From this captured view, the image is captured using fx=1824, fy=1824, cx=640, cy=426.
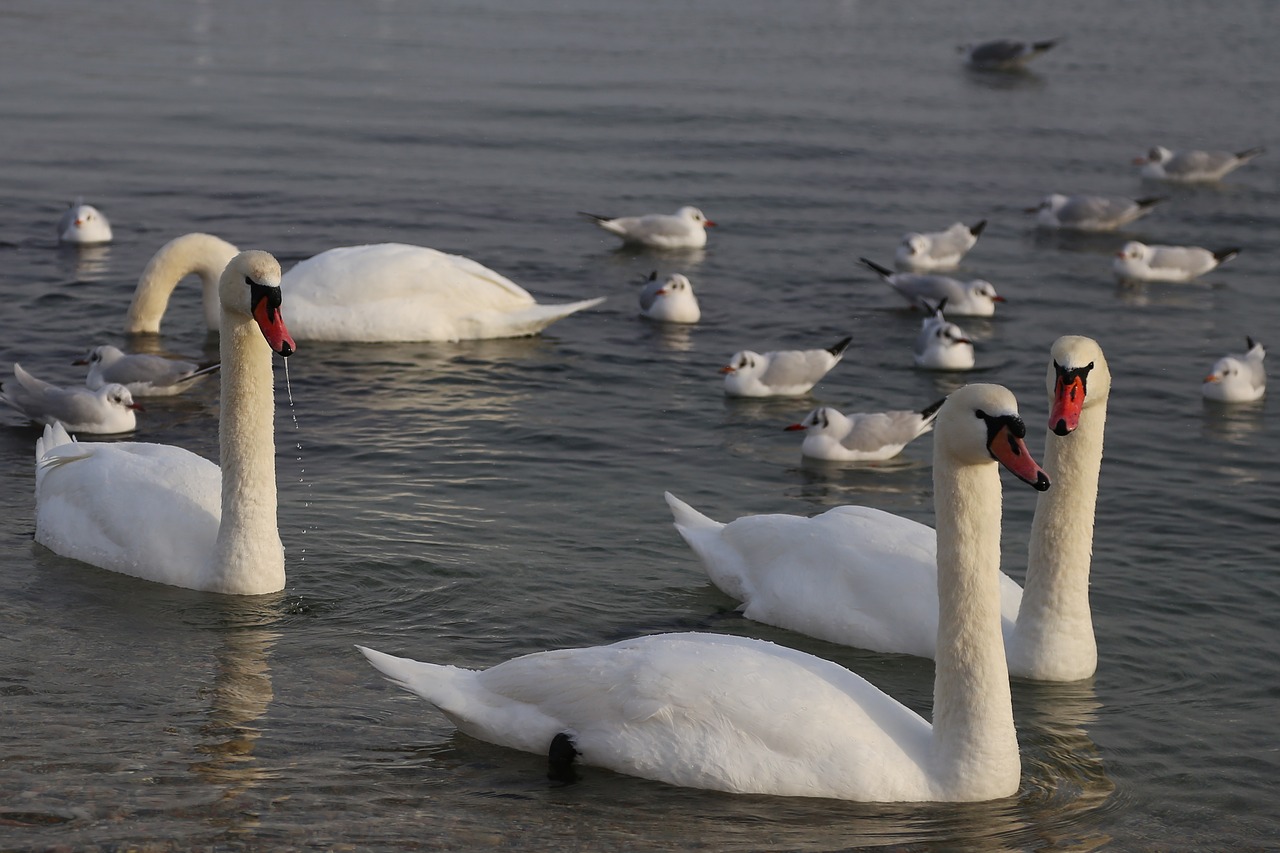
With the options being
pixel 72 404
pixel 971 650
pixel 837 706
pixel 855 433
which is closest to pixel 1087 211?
pixel 855 433

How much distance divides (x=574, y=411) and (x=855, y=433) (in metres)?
2.22

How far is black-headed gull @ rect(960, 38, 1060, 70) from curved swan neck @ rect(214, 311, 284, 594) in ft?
84.7

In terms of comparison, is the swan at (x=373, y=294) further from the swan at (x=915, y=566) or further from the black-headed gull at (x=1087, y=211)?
the black-headed gull at (x=1087, y=211)

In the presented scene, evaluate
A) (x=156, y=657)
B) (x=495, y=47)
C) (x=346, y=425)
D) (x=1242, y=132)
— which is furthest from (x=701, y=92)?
(x=156, y=657)

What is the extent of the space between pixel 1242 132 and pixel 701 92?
818 cm

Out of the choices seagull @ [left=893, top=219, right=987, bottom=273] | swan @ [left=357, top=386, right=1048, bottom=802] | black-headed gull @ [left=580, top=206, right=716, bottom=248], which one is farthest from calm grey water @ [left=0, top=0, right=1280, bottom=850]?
seagull @ [left=893, top=219, right=987, bottom=273]

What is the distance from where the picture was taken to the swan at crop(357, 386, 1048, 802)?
682 cm

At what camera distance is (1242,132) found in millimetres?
27047

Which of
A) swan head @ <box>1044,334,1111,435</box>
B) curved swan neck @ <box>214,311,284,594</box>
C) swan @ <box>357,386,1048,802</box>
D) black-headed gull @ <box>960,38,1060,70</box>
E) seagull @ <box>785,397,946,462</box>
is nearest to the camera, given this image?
swan @ <box>357,386,1048,802</box>

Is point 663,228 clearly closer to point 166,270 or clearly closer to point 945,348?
point 945,348

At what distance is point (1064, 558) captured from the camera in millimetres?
8547

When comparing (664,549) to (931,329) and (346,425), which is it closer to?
(346,425)

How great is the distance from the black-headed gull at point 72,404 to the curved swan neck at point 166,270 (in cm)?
282

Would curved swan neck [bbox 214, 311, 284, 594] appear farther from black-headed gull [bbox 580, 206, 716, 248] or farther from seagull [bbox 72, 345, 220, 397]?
black-headed gull [bbox 580, 206, 716, 248]
